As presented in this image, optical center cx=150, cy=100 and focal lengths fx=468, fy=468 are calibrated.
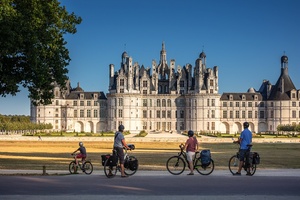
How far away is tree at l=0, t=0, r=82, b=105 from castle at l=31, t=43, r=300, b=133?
71277 millimetres

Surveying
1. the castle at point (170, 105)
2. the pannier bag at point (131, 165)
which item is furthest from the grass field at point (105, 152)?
the castle at point (170, 105)

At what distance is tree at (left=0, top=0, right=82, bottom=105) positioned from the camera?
20.3 meters

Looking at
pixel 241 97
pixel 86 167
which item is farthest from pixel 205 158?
pixel 241 97

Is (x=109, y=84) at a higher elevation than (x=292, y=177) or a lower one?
higher

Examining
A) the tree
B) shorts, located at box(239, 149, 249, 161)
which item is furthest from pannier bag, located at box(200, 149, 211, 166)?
the tree

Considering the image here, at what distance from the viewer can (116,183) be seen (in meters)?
14.5

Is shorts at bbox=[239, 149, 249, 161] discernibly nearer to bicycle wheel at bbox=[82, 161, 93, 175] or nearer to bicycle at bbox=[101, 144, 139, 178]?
bicycle at bbox=[101, 144, 139, 178]

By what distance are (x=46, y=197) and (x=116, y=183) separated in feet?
9.62

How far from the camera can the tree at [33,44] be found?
66.7 ft

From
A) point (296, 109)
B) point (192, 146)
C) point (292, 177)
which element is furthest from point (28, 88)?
point (296, 109)

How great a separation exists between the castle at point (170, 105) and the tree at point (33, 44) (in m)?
71.3

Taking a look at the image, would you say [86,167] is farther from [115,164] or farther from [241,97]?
[241,97]

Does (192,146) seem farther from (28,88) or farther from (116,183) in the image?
(28,88)

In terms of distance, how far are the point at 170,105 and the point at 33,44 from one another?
79.2m
